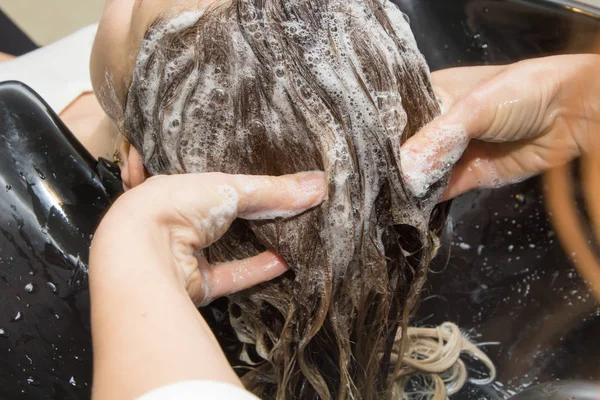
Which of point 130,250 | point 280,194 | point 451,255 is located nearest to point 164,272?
point 130,250

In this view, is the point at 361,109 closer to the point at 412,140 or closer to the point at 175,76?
the point at 412,140

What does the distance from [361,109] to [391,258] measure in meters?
0.23

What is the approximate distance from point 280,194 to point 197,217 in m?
0.10

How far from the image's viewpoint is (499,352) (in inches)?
40.7

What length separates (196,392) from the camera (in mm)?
369

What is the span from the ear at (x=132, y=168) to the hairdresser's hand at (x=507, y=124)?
0.38 m

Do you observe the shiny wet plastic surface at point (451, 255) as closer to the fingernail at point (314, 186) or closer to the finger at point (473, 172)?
the finger at point (473, 172)

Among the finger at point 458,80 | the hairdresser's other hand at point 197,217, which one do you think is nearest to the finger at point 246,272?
the hairdresser's other hand at point 197,217

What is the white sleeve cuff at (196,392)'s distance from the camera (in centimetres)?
37

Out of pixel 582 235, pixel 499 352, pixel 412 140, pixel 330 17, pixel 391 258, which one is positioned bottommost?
pixel 499 352

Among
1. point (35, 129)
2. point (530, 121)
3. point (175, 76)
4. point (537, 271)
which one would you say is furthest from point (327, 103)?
point (537, 271)

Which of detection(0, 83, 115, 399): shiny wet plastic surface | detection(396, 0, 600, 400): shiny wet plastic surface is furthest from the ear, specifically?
detection(396, 0, 600, 400): shiny wet plastic surface

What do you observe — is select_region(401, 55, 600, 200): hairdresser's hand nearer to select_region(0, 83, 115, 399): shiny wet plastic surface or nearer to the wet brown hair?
the wet brown hair

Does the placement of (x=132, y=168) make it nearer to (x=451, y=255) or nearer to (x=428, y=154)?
(x=428, y=154)
